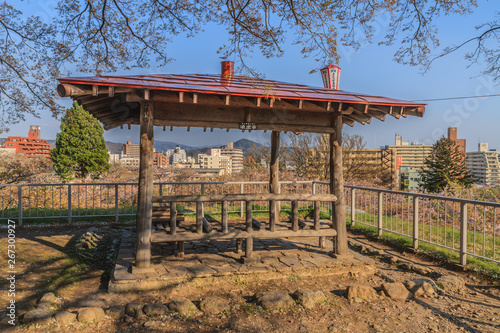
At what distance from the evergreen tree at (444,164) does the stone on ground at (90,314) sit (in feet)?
87.0

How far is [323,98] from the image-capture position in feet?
17.5

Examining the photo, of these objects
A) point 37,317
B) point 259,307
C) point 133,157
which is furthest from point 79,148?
point 259,307

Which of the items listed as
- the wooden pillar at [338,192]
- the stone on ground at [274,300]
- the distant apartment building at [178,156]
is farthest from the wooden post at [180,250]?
the distant apartment building at [178,156]

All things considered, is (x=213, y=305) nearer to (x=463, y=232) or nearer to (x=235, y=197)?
(x=235, y=197)

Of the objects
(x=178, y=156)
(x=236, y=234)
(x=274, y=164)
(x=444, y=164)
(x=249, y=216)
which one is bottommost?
(x=236, y=234)

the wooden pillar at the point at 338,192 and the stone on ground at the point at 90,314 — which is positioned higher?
the wooden pillar at the point at 338,192

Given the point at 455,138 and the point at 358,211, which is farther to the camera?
the point at 455,138

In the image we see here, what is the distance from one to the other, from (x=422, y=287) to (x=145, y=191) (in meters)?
4.53

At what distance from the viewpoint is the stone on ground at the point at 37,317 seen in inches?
140

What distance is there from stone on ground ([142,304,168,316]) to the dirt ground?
0.32ft

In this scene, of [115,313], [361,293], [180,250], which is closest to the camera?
[115,313]

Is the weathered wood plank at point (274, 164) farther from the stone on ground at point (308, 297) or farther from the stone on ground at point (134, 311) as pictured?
the stone on ground at point (134, 311)

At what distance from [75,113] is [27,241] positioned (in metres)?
15.1

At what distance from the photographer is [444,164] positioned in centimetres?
2550
